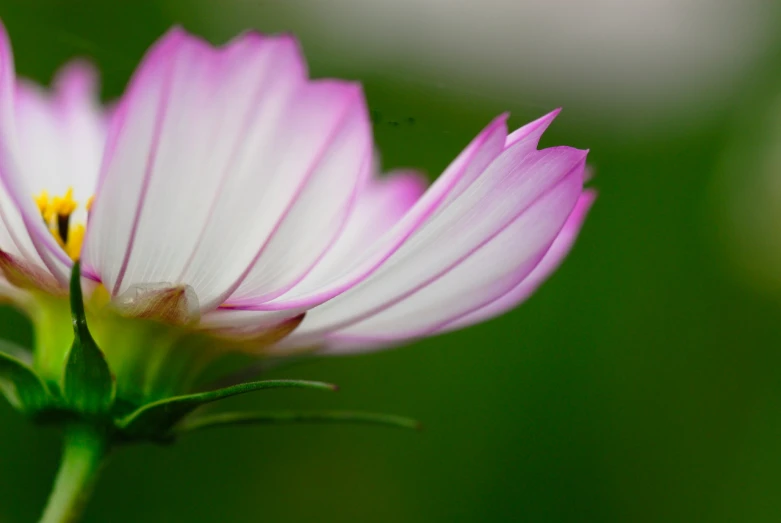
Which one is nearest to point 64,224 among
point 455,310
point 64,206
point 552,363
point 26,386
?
point 64,206

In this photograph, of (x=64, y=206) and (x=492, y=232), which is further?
(x=64, y=206)

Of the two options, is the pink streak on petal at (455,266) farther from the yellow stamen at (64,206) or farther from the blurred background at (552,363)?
the blurred background at (552,363)

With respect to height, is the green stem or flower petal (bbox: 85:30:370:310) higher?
flower petal (bbox: 85:30:370:310)

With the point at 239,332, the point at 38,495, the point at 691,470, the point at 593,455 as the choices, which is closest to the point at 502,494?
the point at 593,455

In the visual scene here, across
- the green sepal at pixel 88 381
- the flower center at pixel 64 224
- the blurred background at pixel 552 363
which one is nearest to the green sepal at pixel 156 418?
the green sepal at pixel 88 381

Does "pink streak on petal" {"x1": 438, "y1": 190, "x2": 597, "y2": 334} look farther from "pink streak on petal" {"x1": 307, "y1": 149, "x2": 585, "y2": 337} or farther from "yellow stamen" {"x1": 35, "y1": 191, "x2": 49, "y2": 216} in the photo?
"yellow stamen" {"x1": 35, "y1": 191, "x2": 49, "y2": 216}

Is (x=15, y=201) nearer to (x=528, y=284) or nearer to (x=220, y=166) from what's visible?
(x=220, y=166)

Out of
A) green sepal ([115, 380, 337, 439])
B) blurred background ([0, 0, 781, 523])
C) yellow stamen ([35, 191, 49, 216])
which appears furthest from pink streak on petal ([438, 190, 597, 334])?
blurred background ([0, 0, 781, 523])
